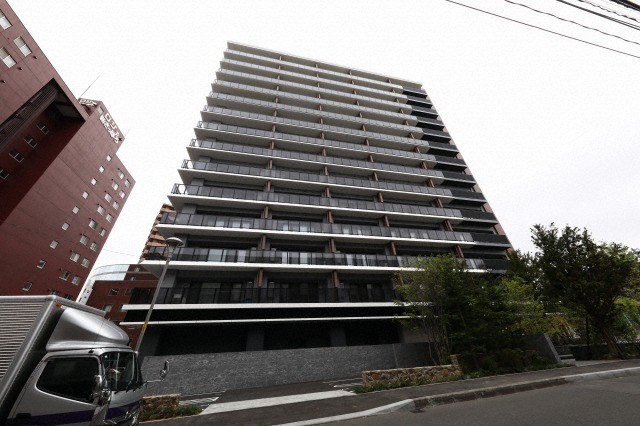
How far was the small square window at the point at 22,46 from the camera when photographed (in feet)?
81.7

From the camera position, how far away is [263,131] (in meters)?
29.6

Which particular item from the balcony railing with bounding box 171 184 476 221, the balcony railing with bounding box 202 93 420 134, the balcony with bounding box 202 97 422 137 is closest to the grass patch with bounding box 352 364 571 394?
the balcony railing with bounding box 171 184 476 221

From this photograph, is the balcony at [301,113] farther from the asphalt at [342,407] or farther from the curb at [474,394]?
the curb at [474,394]

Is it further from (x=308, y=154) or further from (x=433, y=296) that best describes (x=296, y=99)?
(x=433, y=296)

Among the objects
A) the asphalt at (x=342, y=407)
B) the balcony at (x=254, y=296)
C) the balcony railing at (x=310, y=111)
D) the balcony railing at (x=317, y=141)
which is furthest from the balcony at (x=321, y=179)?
the asphalt at (x=342, y=407)

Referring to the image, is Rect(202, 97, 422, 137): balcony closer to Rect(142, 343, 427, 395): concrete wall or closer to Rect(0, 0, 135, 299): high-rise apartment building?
Rect(0, 0, 135, 299): high-rise apartment building

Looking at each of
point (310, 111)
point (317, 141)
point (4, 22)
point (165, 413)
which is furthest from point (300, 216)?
point (4, 22)

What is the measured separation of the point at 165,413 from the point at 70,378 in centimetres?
491

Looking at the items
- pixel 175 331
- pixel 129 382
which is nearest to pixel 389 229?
pixel 175 331

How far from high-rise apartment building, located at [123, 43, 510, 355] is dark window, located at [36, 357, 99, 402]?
13.8 m

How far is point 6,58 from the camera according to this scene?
2384 centimetres

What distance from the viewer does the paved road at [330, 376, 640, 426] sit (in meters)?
5.36

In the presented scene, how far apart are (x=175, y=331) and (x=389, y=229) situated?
67.4 feet

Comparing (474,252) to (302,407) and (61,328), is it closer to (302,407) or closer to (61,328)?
(302,407)
